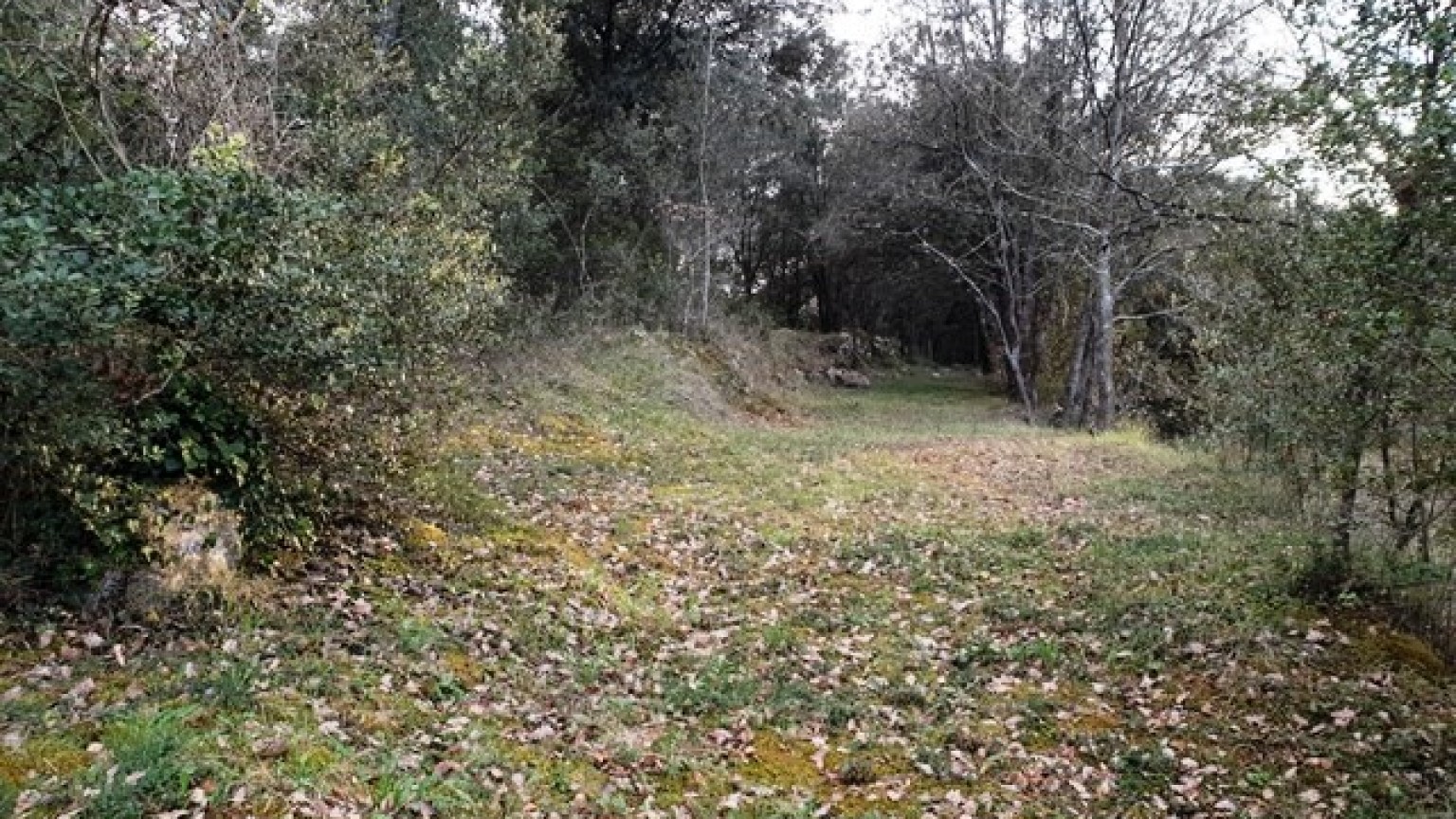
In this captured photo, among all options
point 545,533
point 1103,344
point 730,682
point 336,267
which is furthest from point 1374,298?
point 1103,344

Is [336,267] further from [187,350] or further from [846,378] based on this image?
[846,378]

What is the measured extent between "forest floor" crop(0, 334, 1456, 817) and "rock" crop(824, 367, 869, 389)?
23614 mm

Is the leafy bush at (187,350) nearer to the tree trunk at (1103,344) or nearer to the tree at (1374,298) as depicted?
the tree at (1374,298)

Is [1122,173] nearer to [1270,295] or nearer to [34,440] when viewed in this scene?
[1270,295]

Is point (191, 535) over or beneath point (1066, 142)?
beneath

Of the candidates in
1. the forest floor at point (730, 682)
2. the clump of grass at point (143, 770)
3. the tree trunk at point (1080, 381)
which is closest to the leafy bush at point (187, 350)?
the forest floor at point (730, 682)

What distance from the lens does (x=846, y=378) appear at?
3534cm

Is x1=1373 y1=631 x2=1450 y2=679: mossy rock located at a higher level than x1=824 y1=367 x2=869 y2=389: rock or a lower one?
lower

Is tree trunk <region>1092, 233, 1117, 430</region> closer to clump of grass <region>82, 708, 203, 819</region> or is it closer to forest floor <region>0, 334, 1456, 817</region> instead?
forest floor <region>0, 334, 1456, 817</region>

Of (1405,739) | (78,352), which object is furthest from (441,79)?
(1405,739)

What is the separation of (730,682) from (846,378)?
28.9 metres

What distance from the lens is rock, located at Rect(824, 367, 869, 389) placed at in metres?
35.1

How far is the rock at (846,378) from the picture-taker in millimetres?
35100

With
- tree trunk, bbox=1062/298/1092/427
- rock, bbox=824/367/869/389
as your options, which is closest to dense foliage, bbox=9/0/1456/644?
tree trunk, bbox=1062/298/1092/427
